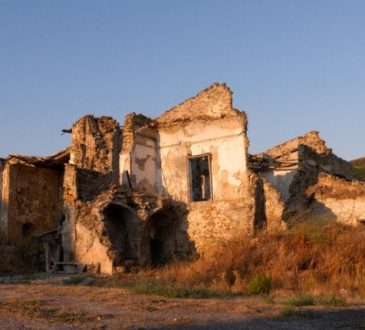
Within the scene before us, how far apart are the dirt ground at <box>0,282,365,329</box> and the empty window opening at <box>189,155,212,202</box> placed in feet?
37.0

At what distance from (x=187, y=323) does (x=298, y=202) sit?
1310 cm

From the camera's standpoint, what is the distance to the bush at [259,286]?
35.3 feet

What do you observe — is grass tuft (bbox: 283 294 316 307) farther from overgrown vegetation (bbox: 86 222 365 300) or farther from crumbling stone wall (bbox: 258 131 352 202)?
crumbling stone wall (bbox: 258 131 352 202)

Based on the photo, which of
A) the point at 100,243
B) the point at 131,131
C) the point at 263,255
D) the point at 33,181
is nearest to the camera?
the point at 263,255

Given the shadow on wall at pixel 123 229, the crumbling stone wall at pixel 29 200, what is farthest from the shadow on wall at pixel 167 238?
the crumbling stone wall at pixel 29 200

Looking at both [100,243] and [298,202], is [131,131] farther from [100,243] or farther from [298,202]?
[298,202]

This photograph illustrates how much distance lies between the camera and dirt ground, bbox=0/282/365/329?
6750mm

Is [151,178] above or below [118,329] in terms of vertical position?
above

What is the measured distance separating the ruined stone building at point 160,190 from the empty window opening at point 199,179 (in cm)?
6

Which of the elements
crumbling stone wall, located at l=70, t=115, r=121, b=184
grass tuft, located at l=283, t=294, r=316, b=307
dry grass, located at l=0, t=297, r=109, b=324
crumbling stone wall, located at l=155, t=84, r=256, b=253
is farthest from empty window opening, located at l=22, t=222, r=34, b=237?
grass tuft, located at l=283, t=294, r=316, b=307

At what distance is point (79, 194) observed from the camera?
1839cm

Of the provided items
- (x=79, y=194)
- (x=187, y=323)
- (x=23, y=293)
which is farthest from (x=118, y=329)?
(x=79, y=194)

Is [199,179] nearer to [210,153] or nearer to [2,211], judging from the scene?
[210,153]

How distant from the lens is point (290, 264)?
12984mm
